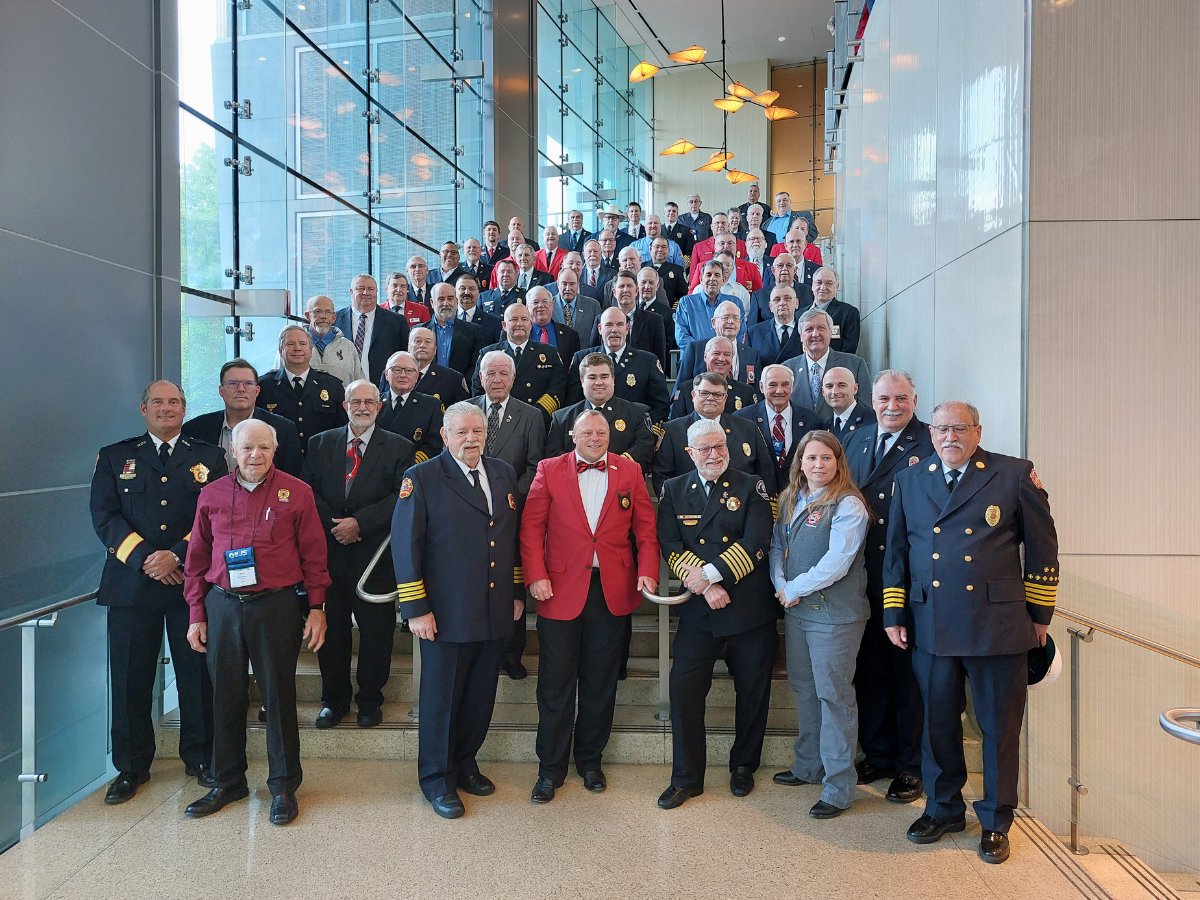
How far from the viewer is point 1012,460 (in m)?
3.53

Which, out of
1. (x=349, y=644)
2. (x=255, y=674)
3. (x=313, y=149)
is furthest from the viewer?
(x=313, y=149)

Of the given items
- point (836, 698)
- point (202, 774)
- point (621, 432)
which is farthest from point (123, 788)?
point (836, 698)

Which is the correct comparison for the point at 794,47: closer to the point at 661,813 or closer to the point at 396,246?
the point at 396,246

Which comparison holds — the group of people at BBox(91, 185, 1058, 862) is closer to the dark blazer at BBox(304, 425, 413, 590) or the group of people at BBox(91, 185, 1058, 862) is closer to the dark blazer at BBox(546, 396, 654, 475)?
the dark blazer at BBox(304, 425, 413, 590)

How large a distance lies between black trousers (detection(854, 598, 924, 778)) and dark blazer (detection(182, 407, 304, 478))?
10.1ft

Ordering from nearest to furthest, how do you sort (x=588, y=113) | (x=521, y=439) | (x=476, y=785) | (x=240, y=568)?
1. (x=240, y=568)
2. (x=476, y=785)
3. (x=521, y=439)
4. (x=588, y=113)

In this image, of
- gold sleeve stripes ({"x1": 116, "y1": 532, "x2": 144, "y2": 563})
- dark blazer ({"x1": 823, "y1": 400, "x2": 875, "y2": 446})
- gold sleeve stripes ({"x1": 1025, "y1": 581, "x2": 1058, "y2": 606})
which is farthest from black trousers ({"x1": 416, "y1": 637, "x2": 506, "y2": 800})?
gold sleeve stripes ({"x1": 1025, "y1": 581, "x2": 1058, "y2": 606})

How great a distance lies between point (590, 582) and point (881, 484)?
1.46 m

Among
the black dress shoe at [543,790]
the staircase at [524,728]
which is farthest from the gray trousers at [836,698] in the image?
the black dress shoe at [543,790]

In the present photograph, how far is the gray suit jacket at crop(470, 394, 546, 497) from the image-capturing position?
16.1ft

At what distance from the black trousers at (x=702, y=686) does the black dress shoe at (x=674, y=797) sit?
0.09ft

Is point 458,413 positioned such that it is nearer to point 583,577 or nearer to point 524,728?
point 583,577

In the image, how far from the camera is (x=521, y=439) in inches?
195

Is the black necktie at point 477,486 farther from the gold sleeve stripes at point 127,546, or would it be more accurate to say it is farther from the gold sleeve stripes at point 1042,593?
the gold sleeve stripes at point 1042,593
